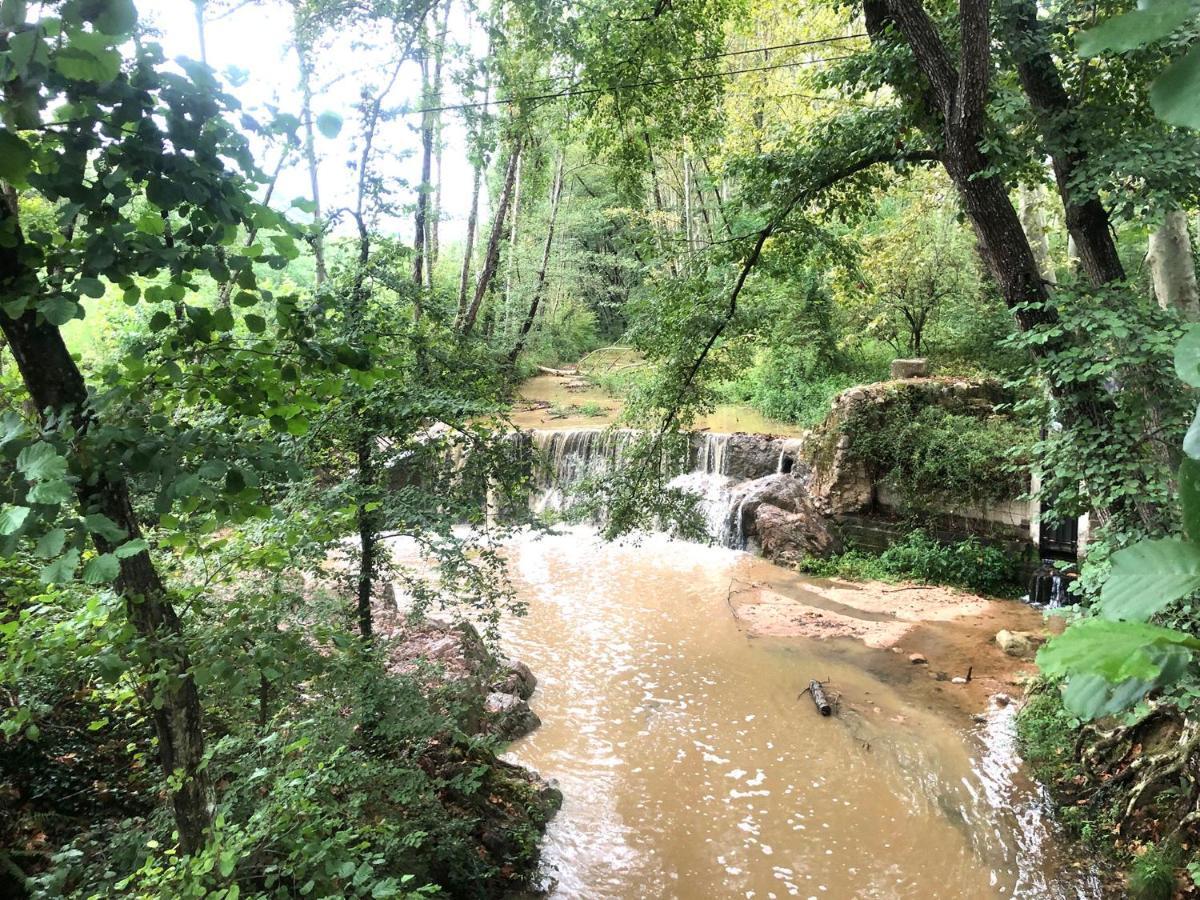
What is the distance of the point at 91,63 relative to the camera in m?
1.00

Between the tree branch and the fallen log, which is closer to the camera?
the tree branch

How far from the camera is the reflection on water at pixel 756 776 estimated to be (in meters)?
4.43

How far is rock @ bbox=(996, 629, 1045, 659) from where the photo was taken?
731 centimetres

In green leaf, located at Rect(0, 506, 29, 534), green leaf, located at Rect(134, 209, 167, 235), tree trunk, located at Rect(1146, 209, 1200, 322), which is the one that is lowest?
green leaf, located at Rect(0, 506, 29, 534)

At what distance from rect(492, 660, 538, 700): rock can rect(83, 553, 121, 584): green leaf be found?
5286 millimetres

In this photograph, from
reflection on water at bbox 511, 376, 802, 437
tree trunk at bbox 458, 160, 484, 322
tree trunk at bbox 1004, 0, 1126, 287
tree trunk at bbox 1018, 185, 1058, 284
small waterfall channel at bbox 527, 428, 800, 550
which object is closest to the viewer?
tree trunk at bbox 1004, 0, 1126, 287

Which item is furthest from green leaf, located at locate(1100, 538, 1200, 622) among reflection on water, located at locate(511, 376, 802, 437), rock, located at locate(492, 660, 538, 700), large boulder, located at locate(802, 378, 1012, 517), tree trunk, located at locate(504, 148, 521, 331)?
tree trunk, located at locate(504, 148, 521, 331)

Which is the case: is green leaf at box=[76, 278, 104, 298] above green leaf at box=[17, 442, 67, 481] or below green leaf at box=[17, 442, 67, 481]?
above

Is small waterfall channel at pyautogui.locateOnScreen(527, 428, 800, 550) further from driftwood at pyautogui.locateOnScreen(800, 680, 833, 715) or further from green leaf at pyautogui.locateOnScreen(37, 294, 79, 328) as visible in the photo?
green leaf at pyautogui.locateOnScreen(37, 294, 79, 328)

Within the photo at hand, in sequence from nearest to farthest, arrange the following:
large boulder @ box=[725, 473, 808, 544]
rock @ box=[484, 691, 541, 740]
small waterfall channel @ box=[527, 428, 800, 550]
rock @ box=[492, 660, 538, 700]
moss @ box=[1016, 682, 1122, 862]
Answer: moss @ box=[1016, 682, 1122, 862] < rock @ box=[484, 691, 541, 740] < rock @ box=[492, 660, 538, 700] < large boulder @ box=[725, 473, 808, 544] < small waterfall channel @ box=[527, 428, 800, 550]

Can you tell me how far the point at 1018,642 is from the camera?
746 cm

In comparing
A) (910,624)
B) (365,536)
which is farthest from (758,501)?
(365,536)

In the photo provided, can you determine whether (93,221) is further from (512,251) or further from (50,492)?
(512,251)

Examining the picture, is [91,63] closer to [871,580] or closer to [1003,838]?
[1003,838]
